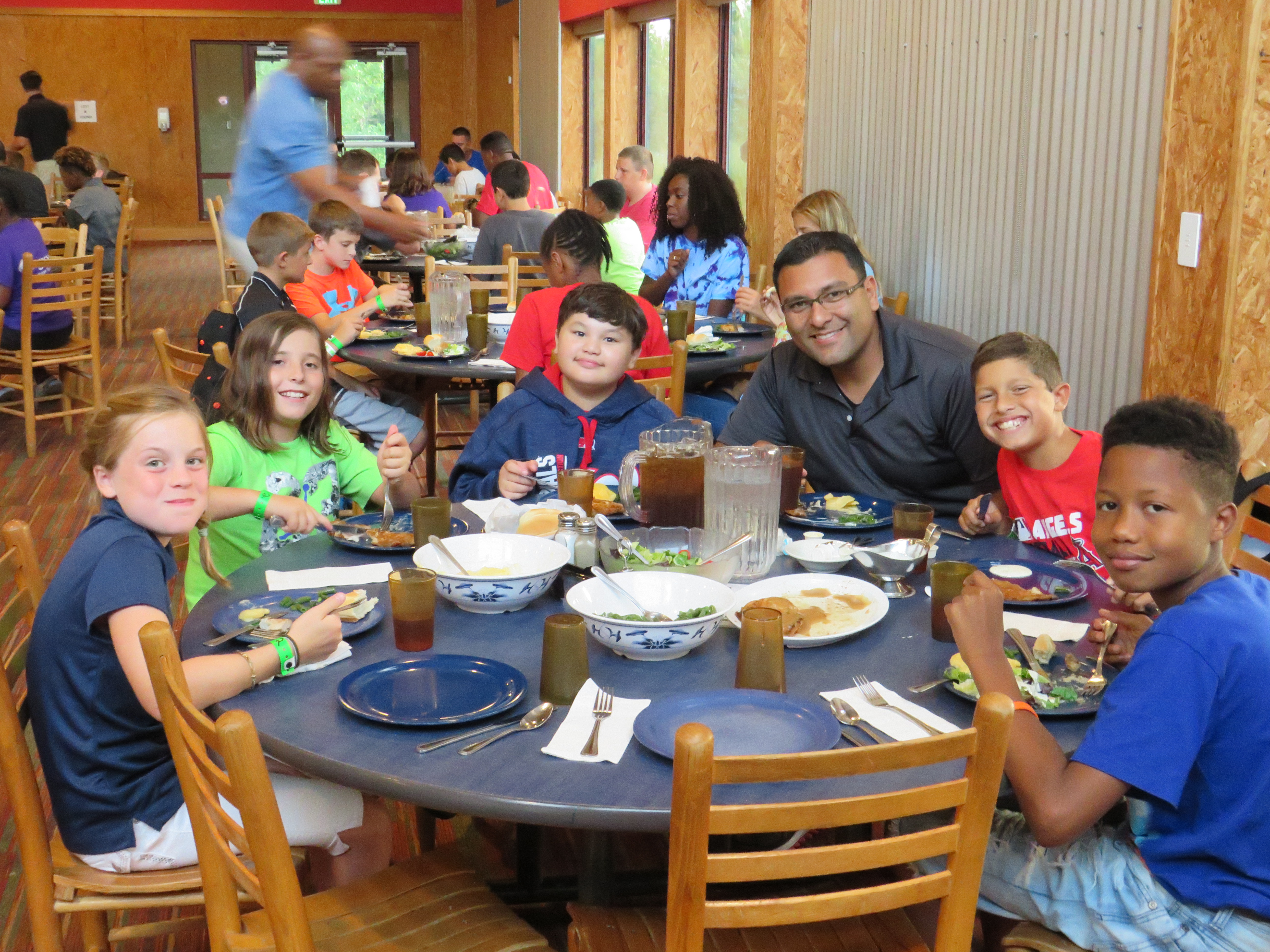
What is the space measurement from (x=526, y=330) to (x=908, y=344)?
1.55 metres

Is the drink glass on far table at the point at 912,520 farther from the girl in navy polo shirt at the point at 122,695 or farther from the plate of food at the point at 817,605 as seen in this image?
the girl in navy polo shirt at the point at 122,695

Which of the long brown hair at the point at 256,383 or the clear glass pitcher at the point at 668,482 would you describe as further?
the long brown hair at the point at 256,383

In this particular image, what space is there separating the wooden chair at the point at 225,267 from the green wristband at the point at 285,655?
218 inches

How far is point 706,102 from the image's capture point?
7.80 meters

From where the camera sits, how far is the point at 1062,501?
245cm

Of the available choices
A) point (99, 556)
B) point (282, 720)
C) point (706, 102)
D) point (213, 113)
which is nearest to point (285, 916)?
point (282, 720)

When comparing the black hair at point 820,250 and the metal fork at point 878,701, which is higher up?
the black hair at point 820,250

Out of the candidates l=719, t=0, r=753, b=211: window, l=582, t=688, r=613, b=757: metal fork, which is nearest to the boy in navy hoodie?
l=582, t=688, r=613, b=757: metal fork

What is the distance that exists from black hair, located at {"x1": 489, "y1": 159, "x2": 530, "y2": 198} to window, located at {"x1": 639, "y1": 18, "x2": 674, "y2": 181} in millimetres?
2150

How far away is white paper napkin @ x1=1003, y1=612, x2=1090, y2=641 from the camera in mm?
1790

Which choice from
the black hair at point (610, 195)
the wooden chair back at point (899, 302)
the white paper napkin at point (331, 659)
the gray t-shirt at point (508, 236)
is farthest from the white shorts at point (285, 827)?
the gray t-shirt at point (508, 236)

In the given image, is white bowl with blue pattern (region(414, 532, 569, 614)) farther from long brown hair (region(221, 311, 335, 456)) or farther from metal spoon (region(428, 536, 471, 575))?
long brown hair (region(221, 311, 335, 456))

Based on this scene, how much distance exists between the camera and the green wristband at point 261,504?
232 cm

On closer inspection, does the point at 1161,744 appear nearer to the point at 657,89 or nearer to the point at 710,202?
the point at 710,202
